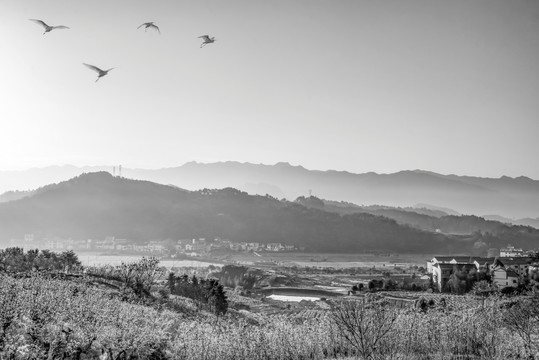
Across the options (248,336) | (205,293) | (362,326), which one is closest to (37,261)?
(205,293)

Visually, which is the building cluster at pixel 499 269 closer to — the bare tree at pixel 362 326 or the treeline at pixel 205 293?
the treeline at pixel 205 293

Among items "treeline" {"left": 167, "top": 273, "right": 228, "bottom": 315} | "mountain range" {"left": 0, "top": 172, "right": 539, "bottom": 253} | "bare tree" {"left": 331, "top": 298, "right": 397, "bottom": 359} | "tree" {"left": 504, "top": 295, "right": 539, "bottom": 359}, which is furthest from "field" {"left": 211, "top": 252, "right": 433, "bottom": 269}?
"bare tree" {"left": 331, "top": 298, "right": 397, "bottom": 359}

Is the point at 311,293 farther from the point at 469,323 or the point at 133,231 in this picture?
the point at 133,231

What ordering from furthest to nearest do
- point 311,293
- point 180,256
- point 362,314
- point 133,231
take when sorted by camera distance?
point 133,231
point 180,256
point 311,293
point 362,314

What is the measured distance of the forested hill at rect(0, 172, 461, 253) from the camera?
13088 cm

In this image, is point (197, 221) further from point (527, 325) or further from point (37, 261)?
point (527, 325)

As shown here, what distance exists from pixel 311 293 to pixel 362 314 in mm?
42691

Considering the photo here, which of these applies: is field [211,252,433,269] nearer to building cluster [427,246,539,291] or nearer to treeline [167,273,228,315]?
building cluster [427,246,539,291]

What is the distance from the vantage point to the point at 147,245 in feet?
385

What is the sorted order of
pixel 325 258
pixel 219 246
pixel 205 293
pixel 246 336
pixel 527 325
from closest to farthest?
pixel 246 336, pixel 527 325, pixel 205 293, pixel 325 258, pixel 219 246

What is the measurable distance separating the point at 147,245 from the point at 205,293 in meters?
91.6

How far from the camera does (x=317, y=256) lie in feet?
394

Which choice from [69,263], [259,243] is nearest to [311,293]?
[69,263]

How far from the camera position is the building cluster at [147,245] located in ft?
354
